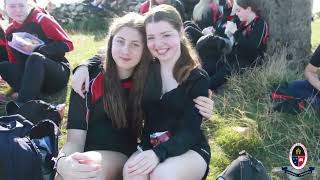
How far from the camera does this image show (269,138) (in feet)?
13.9

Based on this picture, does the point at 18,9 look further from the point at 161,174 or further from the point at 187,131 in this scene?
the point at 161,174

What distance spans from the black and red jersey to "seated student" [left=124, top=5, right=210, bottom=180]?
2.19 metres

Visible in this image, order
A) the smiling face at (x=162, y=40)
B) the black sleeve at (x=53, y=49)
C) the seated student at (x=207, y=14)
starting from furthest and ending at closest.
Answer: the seated student at (x=207, y=14) → the black sleeve at (x=53, y=49) → the smiling face at (x=162, y=40)

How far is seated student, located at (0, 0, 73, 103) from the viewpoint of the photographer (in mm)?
5012

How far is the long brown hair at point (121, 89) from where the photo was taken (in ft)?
10.9

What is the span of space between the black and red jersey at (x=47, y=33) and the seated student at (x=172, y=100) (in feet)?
7.20

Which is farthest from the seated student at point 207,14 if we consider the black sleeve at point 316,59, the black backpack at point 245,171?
the black backpack at point 245,171

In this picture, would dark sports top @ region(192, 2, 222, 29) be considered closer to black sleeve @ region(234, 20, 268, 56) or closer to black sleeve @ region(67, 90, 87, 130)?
black sleeve @ region(234, 20, 268, 56)

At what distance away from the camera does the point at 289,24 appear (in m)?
5.73

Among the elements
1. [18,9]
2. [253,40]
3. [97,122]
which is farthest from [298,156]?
[18,9]

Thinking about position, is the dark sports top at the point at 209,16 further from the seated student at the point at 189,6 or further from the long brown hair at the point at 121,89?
the long brown hair at the point at 121,89

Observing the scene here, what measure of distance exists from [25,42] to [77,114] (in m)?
2.41

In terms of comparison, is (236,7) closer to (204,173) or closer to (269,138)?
(269,138)

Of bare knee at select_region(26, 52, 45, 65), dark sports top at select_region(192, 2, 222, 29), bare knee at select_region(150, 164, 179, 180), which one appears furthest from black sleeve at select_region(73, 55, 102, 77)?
dark sports top at select_region(192, 2, 222, 29)
